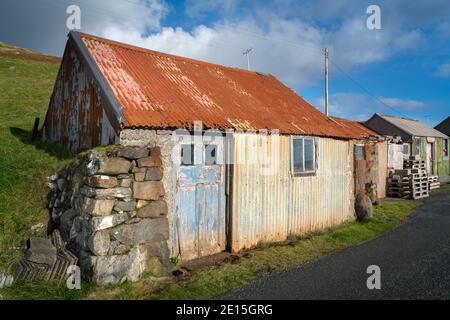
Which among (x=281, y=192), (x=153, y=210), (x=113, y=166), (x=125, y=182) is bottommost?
(x=153, y=210)

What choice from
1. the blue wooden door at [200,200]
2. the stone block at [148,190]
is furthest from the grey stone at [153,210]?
the blue wooden door at [200,200]

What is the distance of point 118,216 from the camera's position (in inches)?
231

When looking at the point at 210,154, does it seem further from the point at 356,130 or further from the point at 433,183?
the point at 433,183

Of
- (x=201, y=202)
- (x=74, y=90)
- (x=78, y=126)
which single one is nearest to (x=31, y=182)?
(x=78, y=126)

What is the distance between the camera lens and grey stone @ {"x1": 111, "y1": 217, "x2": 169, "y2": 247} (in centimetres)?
582

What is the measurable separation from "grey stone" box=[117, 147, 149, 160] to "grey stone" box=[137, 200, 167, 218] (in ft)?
3.09

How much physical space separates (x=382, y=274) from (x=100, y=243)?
5.46m

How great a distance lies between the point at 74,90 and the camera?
29.0ft

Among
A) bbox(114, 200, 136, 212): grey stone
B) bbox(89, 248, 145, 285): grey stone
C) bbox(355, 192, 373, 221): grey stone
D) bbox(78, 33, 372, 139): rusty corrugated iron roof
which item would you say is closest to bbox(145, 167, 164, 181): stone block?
bbox(114, 200, 136, 212): grey stone

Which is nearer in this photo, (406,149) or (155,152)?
(155,152)

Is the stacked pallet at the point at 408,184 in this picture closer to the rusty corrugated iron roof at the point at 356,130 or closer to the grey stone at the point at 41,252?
the rusty corrugated iron roof at the point at 356,130

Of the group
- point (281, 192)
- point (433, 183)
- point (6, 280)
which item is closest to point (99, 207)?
point (6, 280)
